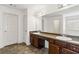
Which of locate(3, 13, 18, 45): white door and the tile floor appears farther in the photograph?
locate(3, 13, 18, 45): white door

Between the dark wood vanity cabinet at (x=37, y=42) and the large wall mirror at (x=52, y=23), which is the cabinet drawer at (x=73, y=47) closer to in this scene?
the large wall mirror at (x=52, y=23)

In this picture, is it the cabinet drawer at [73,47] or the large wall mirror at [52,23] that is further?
the large wall mirror at [52,23]

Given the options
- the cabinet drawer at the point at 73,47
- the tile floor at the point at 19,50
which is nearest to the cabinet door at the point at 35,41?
the tile floor at the point at 19,50

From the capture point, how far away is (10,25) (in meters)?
3.93

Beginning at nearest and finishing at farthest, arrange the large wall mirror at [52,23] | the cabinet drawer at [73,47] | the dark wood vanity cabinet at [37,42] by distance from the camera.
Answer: the cabinet drawer at [73,47], the large wall mirror at [52,23], the dark wood vanity cabinet at [37,42]

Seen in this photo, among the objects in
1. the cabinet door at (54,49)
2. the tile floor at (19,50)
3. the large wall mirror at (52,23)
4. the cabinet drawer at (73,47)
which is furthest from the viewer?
the tile floor at (19,50)

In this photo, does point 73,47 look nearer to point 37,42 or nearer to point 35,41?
point 37,42

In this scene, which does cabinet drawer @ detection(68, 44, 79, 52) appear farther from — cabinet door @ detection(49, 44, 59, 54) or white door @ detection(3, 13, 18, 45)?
white door @ detection(3, 13, 18, 45)

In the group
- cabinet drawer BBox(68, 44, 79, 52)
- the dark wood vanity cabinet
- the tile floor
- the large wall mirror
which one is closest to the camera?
cabinet drawer BBox(68, 44, 79, 52)

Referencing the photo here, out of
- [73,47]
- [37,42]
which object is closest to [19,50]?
[37,42]

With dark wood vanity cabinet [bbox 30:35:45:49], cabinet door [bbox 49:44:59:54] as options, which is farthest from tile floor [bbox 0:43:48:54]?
cabinet door [bbox 49:44:59:54]

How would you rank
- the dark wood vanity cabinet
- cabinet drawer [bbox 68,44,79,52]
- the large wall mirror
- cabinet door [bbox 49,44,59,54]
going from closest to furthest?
cabinet drawer [bbox 68,44,79,52], cabinet door [bbox 49,44,59,54], the large wall mirror, the dark wood vanity cabinet
